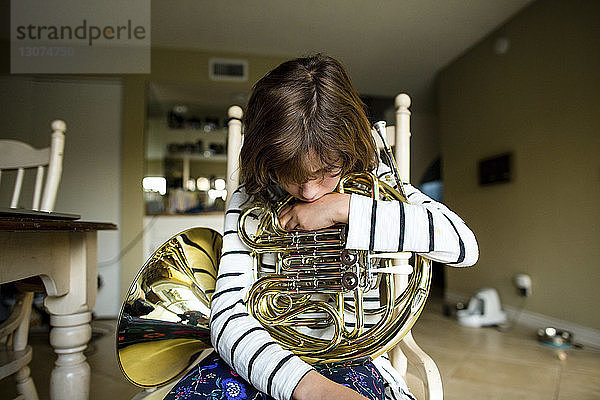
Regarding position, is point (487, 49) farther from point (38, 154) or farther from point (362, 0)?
point (38, 154)

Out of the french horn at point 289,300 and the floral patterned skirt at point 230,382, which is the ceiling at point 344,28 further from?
the floral patterned skirt at point 230,382

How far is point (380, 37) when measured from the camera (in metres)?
3.12

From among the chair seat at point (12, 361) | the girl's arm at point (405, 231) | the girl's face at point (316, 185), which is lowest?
the chair seat at point (12, 361)

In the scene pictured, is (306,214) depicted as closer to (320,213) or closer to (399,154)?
(320,213)

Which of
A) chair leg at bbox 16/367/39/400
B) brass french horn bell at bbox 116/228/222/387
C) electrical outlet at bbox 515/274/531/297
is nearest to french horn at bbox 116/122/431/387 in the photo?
brass french horn bell at bbox 116/228/222/387

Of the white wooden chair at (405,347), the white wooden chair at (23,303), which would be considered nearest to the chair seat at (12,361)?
the white wooden chair at (23,303)

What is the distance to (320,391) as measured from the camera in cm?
53

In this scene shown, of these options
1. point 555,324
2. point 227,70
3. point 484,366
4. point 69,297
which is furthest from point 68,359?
point 227,70

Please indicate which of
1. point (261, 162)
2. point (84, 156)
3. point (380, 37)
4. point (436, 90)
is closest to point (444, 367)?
point (261, 162)

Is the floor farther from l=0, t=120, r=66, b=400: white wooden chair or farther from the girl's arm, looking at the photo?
the girl's arm

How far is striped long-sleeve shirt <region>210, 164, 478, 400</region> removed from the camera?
0.56m

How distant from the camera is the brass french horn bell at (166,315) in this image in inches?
25.9

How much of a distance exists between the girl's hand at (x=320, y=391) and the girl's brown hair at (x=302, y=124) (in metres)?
0.27

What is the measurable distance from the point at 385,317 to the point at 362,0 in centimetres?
243
